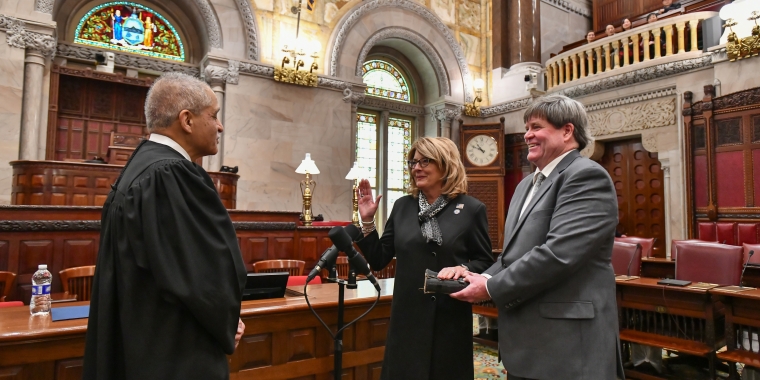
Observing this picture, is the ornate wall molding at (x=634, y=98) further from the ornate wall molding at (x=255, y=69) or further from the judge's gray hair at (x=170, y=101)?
the judge's gray hair at (x=170, y=101)

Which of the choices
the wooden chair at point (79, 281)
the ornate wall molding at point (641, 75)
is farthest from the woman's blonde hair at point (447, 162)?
the ornate wall molding at point (641, 75)

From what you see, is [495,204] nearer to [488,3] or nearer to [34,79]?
[488,3]

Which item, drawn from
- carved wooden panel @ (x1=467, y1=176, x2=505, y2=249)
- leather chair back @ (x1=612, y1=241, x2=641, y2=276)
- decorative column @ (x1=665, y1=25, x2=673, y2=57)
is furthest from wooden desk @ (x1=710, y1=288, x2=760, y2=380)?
carved wooden panel @ (x1=467, y1=176, x2=505, y2=249)

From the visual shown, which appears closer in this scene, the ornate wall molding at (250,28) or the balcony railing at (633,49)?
the balcony railing at (633,49)

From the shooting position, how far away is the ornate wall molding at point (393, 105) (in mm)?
11117

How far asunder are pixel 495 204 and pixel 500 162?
3.10 ft

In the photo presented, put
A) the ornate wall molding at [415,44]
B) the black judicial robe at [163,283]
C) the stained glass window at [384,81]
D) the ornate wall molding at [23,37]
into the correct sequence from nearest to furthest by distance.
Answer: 1. the black judicial robe at [163,283]
2. the ornate wall molding at [23,37]
3. the ornate wall molding at [415,44]
4. the stained glass window at [384,81]

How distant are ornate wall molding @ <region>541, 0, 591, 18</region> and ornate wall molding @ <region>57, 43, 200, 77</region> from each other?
914 centimetres

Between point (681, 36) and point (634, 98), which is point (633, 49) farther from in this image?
point (634, 98)

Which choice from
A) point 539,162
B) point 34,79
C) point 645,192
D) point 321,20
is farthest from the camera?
point 321,20

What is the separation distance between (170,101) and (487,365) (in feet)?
12.4

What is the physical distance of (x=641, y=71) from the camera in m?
8.44

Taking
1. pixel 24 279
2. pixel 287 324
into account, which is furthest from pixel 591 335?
pixel 24 279

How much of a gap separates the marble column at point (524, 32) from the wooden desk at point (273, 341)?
9.68 metres
